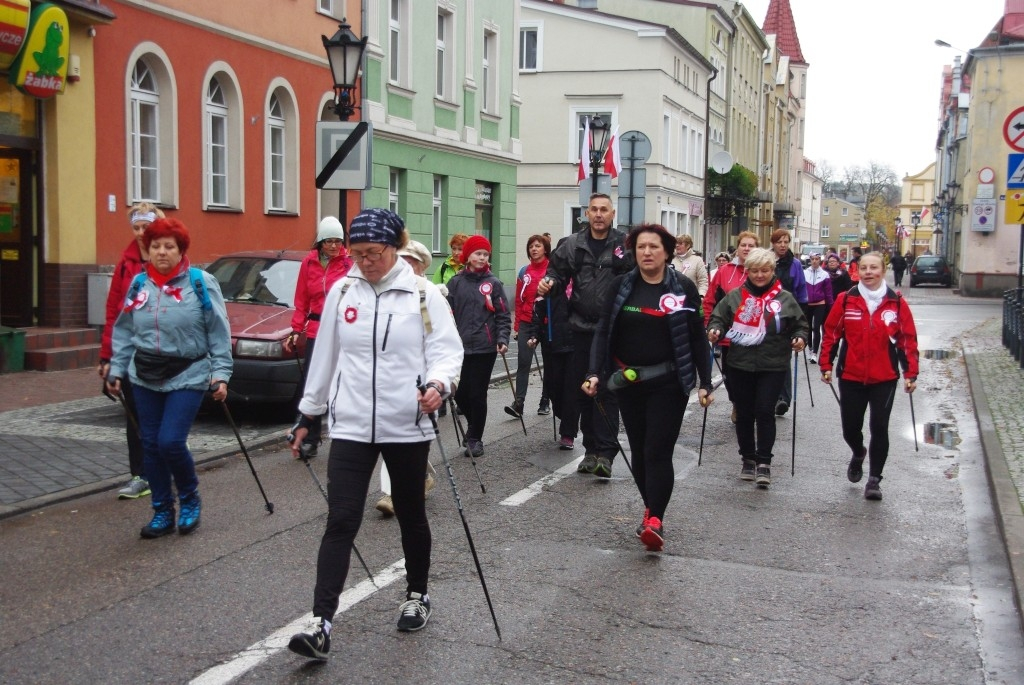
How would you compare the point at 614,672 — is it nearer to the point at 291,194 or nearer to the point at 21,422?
the point at 21,422

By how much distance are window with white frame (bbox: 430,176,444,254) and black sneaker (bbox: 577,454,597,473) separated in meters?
17.7

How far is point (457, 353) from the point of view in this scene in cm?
516

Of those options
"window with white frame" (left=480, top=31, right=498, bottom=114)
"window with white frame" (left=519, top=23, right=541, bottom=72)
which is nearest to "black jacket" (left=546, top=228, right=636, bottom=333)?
"window with white frame" (left=480, top=31, right=498, bottom=114)

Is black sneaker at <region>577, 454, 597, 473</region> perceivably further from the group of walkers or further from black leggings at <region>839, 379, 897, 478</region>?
black leggings at <region>839, 379, 897, 478</region>

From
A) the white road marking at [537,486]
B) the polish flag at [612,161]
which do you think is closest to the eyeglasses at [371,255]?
the white road marking at [537,486]

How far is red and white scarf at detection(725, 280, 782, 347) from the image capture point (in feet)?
29.2

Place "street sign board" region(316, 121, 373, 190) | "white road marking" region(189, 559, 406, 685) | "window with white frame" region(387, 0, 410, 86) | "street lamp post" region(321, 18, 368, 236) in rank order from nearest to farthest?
"white road marking" region(189, 559, 406, 685), "street sign board" region(316, 121, 373, 190), "street lamp post" region(321, 18, 368, 236), "window with white frame" region(387, 0, 410, 86)

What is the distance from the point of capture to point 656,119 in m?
43.6

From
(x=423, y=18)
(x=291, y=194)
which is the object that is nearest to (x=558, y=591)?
(x=291, y=194)

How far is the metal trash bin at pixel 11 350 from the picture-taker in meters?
13.7

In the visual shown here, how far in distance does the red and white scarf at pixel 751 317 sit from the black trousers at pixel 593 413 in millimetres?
1052

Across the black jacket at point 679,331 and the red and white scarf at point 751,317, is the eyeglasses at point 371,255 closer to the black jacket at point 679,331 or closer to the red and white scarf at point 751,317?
the black jacket at point 679,331

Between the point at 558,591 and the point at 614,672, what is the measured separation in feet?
3.75

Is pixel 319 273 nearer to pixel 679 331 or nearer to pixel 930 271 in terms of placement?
pixel 679 331
